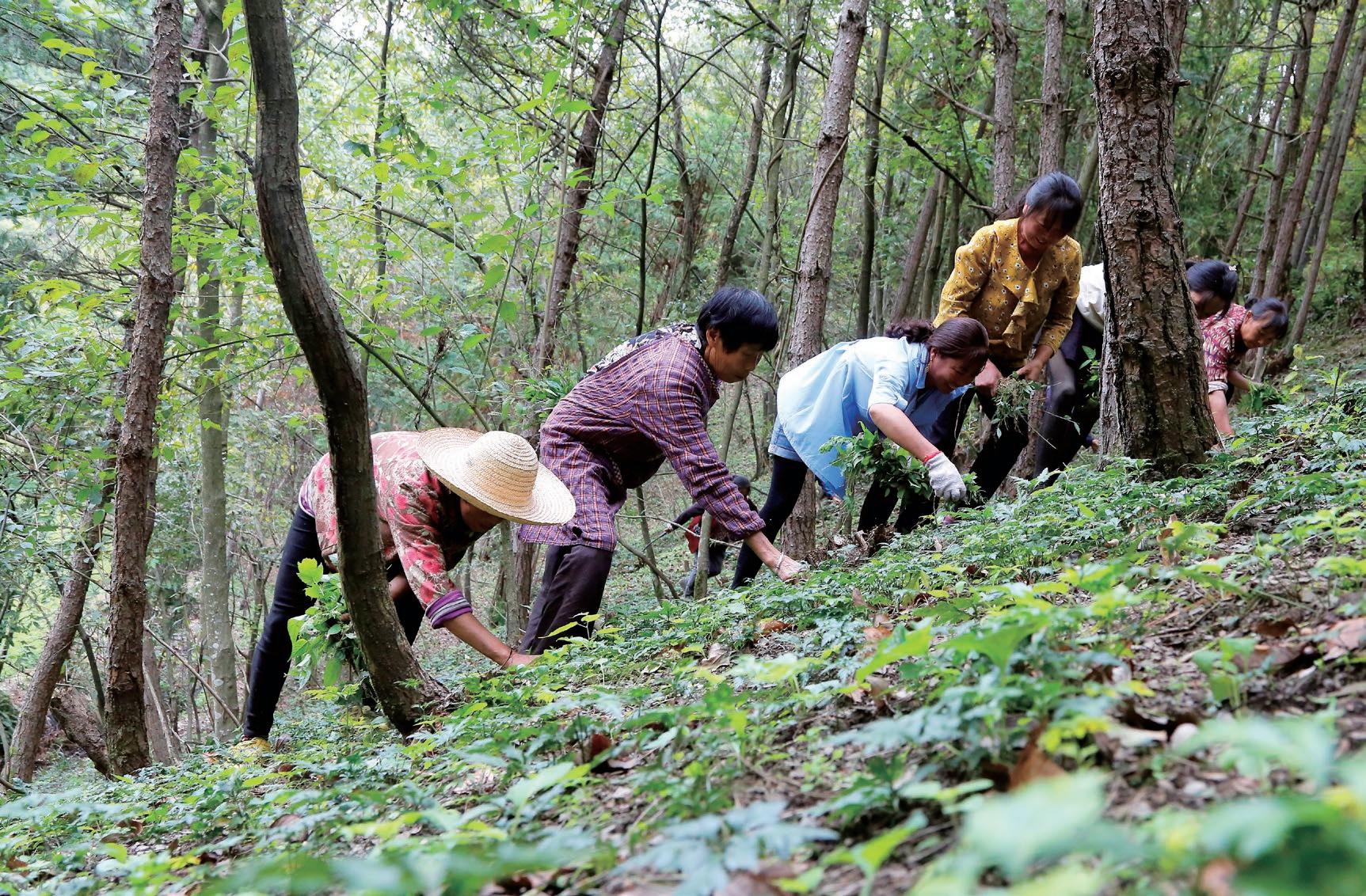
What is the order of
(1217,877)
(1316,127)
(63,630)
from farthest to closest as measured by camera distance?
(1316,127), (63,630), (1217,877)

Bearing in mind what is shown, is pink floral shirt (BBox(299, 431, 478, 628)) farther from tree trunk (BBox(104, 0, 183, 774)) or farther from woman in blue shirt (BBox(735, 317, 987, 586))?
woman in blue shirt (BBox(735, 317, 987, 586))

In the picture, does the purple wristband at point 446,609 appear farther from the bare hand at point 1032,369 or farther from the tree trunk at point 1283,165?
the tree trunk at point 1283,165

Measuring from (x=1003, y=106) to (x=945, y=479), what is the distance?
4.66 m

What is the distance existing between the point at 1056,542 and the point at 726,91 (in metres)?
9.37

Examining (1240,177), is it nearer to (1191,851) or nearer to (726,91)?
(726,91)

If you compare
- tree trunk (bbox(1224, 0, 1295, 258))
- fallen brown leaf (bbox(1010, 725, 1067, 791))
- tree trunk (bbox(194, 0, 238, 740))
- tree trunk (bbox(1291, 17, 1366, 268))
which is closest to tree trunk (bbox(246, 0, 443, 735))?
fallen brown leaf (bbox(1010, 725, 1067, 791))

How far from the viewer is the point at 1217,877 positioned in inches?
38.4

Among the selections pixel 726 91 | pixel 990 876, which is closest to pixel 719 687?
pixel 990 876

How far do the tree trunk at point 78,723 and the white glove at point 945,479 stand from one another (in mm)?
7256

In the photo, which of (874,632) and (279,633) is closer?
(874,632)

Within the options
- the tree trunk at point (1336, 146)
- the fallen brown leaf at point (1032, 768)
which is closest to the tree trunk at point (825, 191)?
the fallen brown leaf at point (1032, 768)

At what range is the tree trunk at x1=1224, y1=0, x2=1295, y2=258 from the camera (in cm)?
1017

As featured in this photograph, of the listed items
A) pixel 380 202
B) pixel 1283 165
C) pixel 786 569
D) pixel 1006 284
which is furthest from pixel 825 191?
pixel 1283 165

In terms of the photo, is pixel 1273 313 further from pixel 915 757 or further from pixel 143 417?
pixel 143 417
